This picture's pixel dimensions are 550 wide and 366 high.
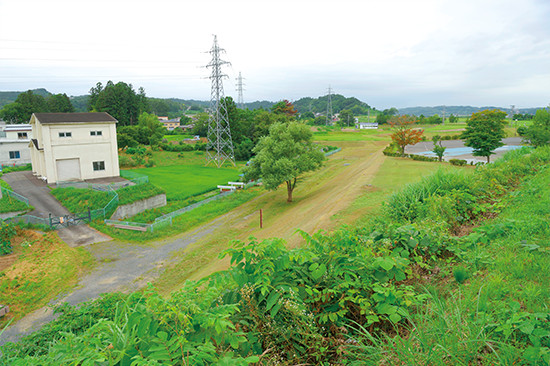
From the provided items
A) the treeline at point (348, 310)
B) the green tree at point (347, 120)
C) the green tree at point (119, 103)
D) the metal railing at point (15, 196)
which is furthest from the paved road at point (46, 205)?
the green tree at point (347, 120)

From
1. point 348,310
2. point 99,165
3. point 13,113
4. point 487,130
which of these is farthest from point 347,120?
point 348,310

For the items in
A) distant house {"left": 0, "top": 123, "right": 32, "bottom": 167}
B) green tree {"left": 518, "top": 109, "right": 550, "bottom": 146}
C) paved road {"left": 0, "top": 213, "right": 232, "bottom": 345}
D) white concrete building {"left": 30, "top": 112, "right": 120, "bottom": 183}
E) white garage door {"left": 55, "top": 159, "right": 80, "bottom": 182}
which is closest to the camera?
paved road {"left": 0, "top": 213, "right": 232, "bottom": 345}

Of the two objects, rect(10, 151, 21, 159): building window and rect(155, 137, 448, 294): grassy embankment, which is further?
rect(10, 151, 21, 159): building window

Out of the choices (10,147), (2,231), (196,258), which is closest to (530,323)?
(196,258)

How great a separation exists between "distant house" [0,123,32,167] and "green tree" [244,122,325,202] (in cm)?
3527

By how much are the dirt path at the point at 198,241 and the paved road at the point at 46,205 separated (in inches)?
62.2

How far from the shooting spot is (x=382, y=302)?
A: 11.0 feet

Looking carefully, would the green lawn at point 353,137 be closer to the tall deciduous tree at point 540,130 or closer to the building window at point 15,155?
the tall deciduous tree at point 540,130

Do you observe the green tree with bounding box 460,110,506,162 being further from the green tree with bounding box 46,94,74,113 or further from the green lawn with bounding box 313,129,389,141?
the green tree with bounding box 46,94,74,113

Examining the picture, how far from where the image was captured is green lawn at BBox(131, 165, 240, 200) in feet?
106

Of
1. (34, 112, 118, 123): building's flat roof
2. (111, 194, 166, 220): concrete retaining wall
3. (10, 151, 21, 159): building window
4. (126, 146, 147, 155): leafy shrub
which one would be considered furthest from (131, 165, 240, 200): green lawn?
(10, 151, 21, 159): building window

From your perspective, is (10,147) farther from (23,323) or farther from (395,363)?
(395,363)

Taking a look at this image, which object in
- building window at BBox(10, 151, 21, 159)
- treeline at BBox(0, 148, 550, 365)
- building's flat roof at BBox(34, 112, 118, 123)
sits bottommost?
treeline at BBox(0, 148, 550, 365)

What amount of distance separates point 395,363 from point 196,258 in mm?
15886
